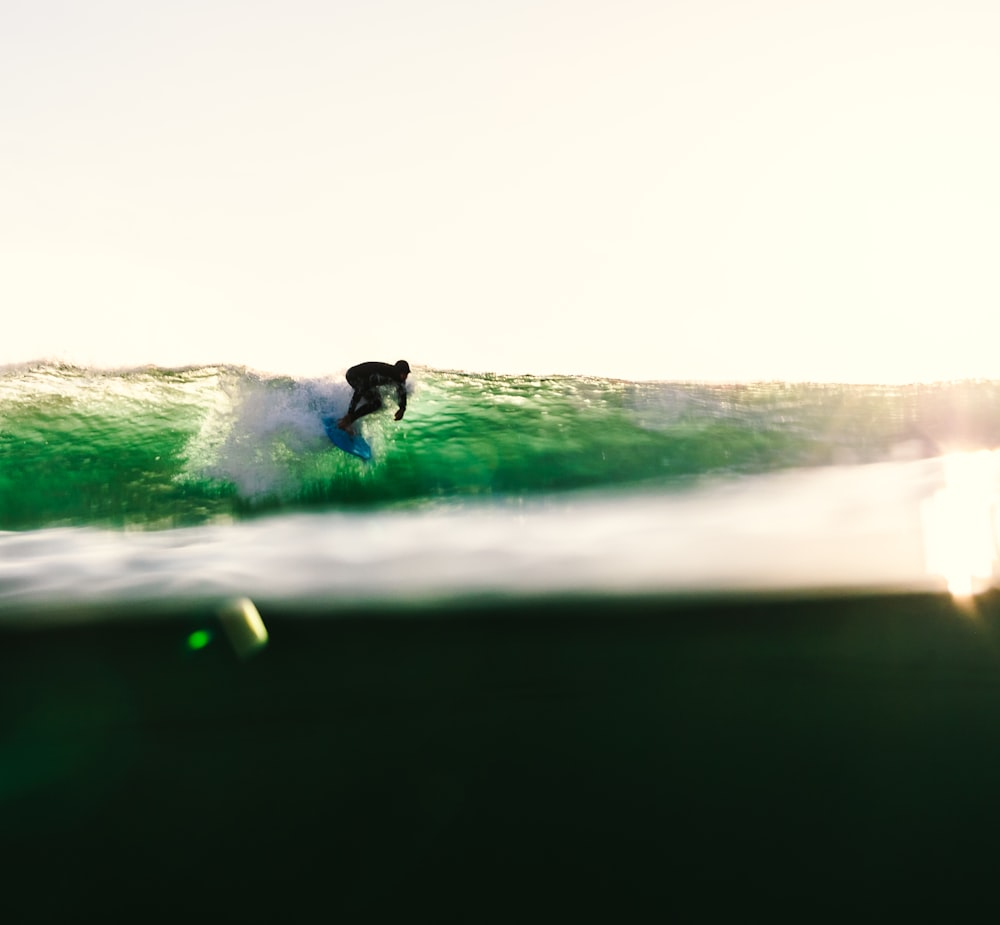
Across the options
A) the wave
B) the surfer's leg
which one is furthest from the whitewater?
the surfer's leg

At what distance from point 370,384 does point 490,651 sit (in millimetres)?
2894

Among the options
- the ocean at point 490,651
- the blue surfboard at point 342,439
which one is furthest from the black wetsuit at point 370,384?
the ocean at point 490,651

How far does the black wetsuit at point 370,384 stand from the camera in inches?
261

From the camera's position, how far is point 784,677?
13.5ft

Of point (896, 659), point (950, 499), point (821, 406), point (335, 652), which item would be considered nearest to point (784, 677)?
point (896, 659)

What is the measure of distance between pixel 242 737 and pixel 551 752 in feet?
4.26

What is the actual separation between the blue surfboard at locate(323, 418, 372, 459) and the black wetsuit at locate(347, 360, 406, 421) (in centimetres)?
18

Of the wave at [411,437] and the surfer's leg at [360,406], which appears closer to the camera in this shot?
the surfer's leg at [360,406]

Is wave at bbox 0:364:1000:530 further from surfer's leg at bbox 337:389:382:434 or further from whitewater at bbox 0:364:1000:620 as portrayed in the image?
surfer's leg at bbox 337:389:382:434

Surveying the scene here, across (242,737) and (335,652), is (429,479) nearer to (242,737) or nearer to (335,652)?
(335,652)

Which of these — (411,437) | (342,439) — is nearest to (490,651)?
(342,439)

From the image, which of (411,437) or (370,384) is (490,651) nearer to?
(370,384)

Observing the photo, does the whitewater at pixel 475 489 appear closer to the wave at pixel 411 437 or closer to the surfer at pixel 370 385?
the wave at pixel 411 437

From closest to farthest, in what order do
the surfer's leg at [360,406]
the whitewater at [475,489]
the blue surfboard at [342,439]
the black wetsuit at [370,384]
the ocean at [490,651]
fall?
1. the ocean at [490,651]
2. the whitewater at [475,489]
3. the black wetsuit at [370,384]
4. the surfer's leg at [360,406]
5. the blue surfboard at [342,439]
